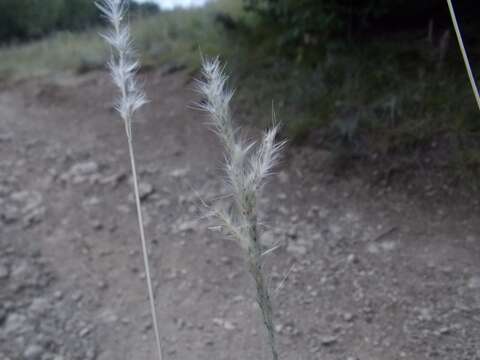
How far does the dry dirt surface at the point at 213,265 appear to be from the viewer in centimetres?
220

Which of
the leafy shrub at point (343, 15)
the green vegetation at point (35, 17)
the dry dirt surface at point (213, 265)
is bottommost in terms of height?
the dry dirt surface at point (213, 265)

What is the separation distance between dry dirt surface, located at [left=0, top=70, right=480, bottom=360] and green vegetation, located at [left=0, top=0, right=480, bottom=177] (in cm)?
27

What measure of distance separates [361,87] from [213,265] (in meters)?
1.66

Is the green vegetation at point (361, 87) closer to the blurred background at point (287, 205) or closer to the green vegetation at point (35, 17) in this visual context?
the blurred background at point (287, 205)

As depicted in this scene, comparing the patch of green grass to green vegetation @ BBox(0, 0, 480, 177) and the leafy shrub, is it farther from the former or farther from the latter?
the leafy shrub

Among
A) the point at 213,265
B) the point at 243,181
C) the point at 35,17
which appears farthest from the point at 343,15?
the point at 35,17

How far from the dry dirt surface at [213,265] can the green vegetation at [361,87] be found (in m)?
0.27

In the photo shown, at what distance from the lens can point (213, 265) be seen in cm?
269

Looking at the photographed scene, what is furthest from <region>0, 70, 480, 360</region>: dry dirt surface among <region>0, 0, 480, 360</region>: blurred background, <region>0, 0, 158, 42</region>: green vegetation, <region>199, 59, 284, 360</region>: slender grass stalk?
<region>0, 0, 158, 42</region>: green vegetation

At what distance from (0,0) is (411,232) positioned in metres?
9.25

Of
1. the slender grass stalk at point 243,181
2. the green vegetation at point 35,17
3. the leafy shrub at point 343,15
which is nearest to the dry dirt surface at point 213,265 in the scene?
the leafy shrub at point 343,15

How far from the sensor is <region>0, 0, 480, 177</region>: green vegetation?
2.90 metres

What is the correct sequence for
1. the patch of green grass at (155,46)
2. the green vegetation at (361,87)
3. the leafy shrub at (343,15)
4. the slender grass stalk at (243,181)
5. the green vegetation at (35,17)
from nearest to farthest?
the slender grass stalk at (243,181), the green vegetation at (361,87), the leafy shrub at (343,15), the patch of green grass at (155,46), the green vegetation at (35,17)

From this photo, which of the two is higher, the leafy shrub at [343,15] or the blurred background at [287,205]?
the leafy shrub at [343,15]
